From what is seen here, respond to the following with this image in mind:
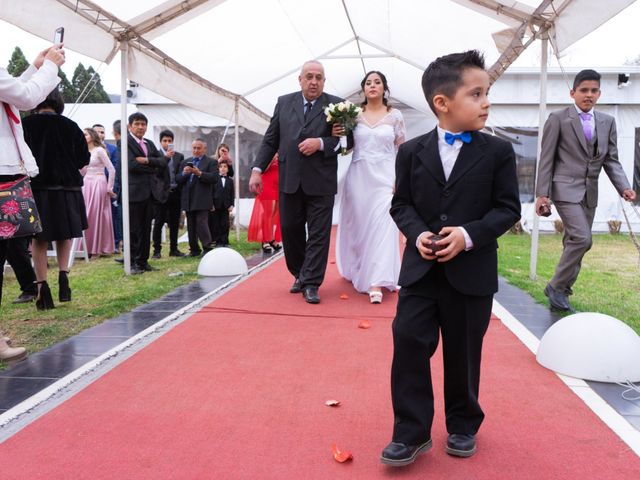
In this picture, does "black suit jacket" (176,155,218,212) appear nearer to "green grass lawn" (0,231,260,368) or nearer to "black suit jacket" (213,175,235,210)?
"black suit jacket" (213,175,235,210)

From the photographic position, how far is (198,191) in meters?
Result: 9.51

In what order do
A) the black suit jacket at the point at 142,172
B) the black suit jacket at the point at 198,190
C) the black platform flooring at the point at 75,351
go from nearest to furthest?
the black platform flooring at the point at 75,351
the black suit jacket at the point at 142,172
the black suit jacket at the point at 198,190

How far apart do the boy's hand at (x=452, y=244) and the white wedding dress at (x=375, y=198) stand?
3.41 metres

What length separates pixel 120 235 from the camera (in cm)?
1041

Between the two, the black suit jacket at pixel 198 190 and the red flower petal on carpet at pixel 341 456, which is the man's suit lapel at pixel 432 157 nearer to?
the red flower petal on carpet at pixel 341 456

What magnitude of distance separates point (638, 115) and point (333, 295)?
1318cm

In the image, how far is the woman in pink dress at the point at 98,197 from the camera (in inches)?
356

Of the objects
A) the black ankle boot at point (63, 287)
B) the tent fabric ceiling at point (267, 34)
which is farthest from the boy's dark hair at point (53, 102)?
the black ankle boot at point (63, 287)

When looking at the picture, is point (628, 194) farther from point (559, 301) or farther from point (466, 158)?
point (466, 158)

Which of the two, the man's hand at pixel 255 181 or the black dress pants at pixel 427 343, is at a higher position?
the man's hand at pixel 255 181

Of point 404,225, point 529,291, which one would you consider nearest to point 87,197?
point 529,291

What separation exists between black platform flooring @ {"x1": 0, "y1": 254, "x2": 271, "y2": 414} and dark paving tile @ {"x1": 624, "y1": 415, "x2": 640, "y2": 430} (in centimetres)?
302

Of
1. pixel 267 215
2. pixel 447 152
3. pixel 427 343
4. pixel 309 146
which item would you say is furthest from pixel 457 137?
pixel 267 215

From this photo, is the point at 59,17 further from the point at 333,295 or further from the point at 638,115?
the point at 638,115
